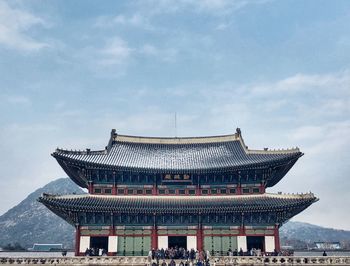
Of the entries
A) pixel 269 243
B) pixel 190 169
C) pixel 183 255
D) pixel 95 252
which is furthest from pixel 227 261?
pixel 95 252

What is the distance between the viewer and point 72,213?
4031 centimetres

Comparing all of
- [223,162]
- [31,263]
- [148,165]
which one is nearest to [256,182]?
[223,162]

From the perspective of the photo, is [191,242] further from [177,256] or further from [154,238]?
[177,256]

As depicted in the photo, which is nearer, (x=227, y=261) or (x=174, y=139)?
(x=227, y=261)

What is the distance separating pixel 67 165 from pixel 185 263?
696 inches

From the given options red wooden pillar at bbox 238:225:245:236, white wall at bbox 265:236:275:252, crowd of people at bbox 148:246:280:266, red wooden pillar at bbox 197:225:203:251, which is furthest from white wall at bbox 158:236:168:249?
white wall at bbox 265:236:275:252

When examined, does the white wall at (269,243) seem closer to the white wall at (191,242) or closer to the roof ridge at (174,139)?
the white wall at (191,242)

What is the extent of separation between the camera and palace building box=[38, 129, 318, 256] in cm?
4041

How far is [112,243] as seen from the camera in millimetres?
40938

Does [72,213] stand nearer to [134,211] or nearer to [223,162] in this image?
[134,211]

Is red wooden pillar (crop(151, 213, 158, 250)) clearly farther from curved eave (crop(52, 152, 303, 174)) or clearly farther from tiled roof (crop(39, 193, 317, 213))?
curved eave (crop(52, 152, 303, 174))

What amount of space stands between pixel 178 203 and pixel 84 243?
10.7 m

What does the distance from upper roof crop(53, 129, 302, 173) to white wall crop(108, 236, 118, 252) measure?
24.4 feet

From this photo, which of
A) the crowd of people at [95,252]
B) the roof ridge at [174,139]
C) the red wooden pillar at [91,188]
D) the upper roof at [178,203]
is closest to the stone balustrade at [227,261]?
the crowd of people at [95,252]
